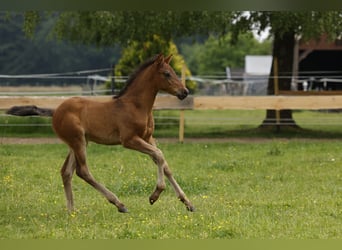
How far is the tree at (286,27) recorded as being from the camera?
17.5 m

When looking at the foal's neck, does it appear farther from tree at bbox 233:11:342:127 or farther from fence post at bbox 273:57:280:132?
fence post at bbox 273:57:280:132

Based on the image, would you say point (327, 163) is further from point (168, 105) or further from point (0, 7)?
point (0, 7)

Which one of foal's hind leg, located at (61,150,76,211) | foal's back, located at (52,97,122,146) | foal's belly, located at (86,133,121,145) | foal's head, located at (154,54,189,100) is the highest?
foal's head, located at (154,54,189,100)

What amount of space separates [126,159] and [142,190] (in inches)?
142

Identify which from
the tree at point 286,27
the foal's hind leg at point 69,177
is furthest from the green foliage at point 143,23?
the foal's hind leg at point 69,177

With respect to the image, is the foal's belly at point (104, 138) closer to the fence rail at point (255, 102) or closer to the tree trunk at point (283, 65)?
the fence rail at point (255, 102)

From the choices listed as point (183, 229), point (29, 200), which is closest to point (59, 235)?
point (183, 229)

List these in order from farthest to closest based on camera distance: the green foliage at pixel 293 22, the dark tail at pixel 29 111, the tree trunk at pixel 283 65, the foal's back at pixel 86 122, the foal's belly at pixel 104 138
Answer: the tree trunk at pixel 283 65 → the green foliage at pixel 293 22 → the dark tail at pixel 29 111 → the foal's belly at pixel 104 138 → the foal's back at pixel 86 122

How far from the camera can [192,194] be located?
9891 mm

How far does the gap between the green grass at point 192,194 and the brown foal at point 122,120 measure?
0.52 meters

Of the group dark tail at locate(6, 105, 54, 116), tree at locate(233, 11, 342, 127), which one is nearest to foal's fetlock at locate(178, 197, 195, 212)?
dark tail at locate(6, 105, 54, 116)

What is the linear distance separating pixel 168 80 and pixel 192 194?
2.27 meters

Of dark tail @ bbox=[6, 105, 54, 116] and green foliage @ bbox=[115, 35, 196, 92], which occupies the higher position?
dark tail @ bbox=[6, 105, 54, 116]

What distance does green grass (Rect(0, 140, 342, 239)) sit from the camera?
714 cm
